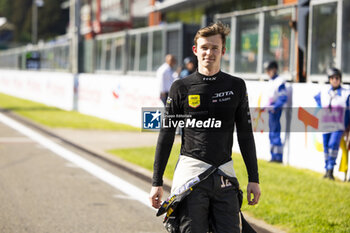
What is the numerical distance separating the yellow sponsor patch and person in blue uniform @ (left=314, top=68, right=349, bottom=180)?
6.42 m

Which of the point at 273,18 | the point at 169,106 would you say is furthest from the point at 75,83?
the point at 169,106

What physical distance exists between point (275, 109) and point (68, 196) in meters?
4.98

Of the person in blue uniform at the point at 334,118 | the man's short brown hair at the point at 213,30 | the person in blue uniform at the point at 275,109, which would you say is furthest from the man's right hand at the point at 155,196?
the person in blue uniform at the point at 275,109

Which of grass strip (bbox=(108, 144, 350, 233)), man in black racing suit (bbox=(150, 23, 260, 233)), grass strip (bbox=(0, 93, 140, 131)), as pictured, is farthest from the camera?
grass strip (bbox=(0, 93, 140, 131))

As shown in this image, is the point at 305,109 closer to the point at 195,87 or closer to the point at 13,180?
the point at 13,180

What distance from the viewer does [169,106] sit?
162 inches

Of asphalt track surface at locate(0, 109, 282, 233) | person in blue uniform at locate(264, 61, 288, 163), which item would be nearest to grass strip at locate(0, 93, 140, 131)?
asphalt track surface at locate(0, 109, 282, 233)

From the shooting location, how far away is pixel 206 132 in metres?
4.01

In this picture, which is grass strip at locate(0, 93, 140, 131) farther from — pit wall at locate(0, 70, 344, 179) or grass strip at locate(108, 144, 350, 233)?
grass strip at locate(108, 144, 350, 233)

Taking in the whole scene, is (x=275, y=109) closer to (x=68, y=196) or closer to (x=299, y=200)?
(x=299, y=200)

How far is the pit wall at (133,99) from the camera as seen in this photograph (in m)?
11.1

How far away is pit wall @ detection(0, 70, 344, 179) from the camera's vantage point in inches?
436

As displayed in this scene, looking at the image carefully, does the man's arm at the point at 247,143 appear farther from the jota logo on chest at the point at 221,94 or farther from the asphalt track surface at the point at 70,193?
the asphalt track surface at the point at 70,193

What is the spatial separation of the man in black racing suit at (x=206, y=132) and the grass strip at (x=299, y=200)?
2.57 m
